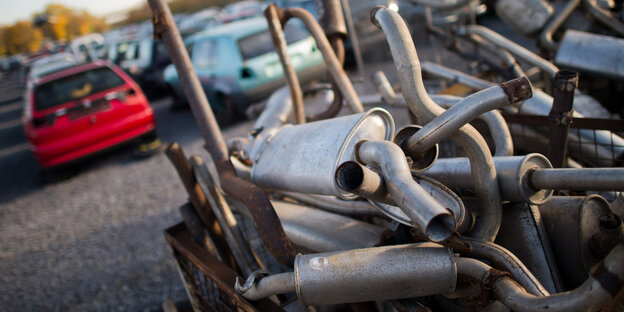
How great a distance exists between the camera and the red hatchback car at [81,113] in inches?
208

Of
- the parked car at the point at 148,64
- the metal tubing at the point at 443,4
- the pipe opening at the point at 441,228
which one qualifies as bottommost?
the parked car at the point at 148,64

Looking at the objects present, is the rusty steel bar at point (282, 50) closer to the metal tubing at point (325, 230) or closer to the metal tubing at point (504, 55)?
the metal tubing at point (325, 230)

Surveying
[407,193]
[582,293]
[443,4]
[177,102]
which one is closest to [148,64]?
[177,102]

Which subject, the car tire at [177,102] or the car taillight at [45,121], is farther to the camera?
the car tire at [177,102]

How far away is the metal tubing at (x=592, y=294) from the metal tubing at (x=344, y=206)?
0.71m

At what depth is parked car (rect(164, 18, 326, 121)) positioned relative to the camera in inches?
225

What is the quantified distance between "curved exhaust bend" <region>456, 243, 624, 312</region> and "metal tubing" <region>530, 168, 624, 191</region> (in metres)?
0.26

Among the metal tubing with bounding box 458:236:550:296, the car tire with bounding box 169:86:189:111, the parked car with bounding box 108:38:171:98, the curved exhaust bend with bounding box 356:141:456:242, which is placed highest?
the curved exhaust bend with bounding box 356:141:456:242

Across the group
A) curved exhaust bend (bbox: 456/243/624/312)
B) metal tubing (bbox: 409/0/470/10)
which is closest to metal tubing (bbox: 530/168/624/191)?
curved exhaust bend (bbox: 456/243/624/312)

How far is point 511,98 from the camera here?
1.00 m

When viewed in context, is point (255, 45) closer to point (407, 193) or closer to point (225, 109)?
point (225, 109)

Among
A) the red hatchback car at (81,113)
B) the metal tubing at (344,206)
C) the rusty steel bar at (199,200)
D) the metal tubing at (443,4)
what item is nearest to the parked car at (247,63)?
the red hatchback car at (81,113)

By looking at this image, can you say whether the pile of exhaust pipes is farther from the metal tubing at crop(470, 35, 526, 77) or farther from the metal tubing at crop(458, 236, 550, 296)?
the metal tubing at crop(470, 35, 526, 77)

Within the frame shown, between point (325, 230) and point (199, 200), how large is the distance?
668 mm
